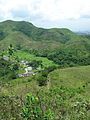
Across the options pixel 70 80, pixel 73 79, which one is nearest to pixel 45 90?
pixel 70 80

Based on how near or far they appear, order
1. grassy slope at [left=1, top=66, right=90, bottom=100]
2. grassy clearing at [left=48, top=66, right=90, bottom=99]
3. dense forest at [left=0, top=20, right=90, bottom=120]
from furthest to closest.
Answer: grassy clearing at [left=48, top=66, right=90, bottom=99], grassy slope at [left=1, top=66, right=90, bottom=100], dense forest at [left=0, top=20, right=90, bottom=120]

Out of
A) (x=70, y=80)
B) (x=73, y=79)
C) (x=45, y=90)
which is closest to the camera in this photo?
(x=45, y=90)

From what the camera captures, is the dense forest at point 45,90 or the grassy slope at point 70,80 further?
the grassy slope at point 70,80

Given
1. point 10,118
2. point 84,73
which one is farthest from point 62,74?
point 10,118

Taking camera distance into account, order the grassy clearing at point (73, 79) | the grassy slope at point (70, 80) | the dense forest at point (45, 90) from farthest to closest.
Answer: the grassy clearing at point (73, 79) → the grassy slope at point (70, 80) → the dense forest at point (45, 90)

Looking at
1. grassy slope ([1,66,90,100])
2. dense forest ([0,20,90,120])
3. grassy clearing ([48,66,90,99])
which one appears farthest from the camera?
grassy clearing ([48,66,90,99])

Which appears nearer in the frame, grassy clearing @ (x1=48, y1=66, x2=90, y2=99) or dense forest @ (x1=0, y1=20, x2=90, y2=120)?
dense forest @ (x1=0, y1=20, x2=90, y2=120)

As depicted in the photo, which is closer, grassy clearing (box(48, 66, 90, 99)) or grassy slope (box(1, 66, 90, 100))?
grassy slope (box(1, 66, 90, 100))

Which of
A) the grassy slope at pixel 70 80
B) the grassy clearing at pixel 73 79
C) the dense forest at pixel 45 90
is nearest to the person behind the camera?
the dense forest at pixel 45 90

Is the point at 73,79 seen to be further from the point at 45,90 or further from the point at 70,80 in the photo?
the point at 45,90

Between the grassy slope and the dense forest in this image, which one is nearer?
the dense forest

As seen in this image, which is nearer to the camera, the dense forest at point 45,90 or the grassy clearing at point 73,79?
the dense forest at point 45,90
